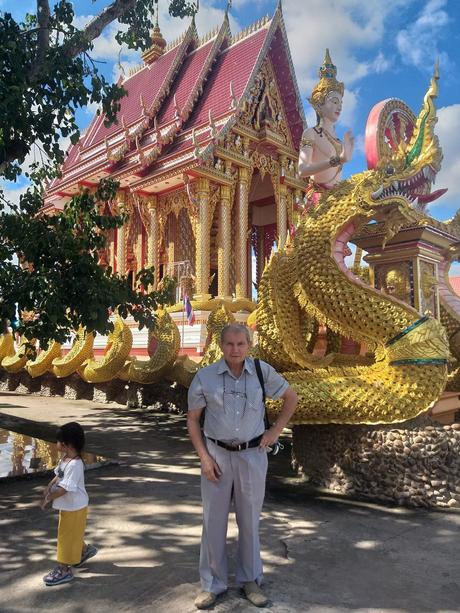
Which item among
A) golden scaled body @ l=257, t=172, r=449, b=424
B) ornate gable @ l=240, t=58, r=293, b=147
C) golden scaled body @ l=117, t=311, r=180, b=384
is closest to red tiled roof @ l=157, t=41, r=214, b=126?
ornate gable @ l=240, t=58, r=293, b=147

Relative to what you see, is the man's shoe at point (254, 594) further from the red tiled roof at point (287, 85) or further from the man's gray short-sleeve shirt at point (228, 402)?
the red tiled roof at point (287, 85)

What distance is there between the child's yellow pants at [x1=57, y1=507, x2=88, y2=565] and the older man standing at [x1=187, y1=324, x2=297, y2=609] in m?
0.68

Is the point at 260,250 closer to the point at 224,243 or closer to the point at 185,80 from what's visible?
the point at 224,243

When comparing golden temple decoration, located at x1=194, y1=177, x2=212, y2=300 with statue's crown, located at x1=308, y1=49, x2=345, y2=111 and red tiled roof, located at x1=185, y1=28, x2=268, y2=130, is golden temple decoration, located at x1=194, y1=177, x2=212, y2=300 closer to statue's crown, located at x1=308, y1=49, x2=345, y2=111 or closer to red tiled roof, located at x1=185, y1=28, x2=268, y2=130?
red tiled roof, located at x1=185, y1=28, x2=268, y2=130

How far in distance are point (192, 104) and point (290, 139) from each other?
3308 millimetres

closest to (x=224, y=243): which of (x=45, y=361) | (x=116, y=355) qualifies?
(x=45, y=361)

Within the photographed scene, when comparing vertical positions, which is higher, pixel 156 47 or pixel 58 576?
pixel 156 47

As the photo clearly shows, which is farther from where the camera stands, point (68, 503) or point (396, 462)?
point (396, 462)

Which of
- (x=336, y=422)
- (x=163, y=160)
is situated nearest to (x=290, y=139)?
(x=163, y=160)

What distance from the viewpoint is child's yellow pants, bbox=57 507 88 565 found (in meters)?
2.55

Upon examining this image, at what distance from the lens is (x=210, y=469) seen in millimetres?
2295

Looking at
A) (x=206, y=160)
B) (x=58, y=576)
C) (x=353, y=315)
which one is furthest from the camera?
(x=206, y=160)

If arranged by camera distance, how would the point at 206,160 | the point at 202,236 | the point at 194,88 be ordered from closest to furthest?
the point at 206,160 < the point at 202,236 < the point at 194,88

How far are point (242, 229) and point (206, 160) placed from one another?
2288 millimetres
